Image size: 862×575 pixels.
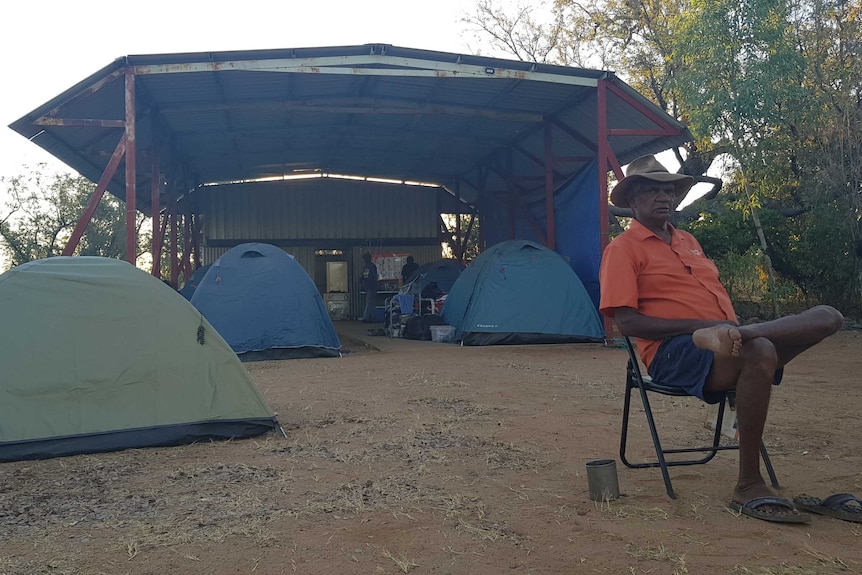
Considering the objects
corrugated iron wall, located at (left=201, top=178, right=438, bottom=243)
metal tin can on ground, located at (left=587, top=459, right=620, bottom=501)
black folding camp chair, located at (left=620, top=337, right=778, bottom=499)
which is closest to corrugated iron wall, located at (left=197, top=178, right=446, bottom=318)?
corrugated iron wall, located at (left=201, top=178, right=438, bottom=243)

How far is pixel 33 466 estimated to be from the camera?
4469mm

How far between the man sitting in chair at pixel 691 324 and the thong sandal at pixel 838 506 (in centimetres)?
18

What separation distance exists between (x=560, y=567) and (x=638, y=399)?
4.30 meters

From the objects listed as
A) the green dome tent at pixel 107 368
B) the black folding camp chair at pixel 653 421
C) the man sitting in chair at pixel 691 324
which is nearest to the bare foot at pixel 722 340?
the man sitting in chair at pixel 691 324

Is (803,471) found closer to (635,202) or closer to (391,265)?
(635,202)

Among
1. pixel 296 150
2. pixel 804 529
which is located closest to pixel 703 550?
pixel 804 529

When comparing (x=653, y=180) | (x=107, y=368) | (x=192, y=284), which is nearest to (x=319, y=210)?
(x=192, y=284)

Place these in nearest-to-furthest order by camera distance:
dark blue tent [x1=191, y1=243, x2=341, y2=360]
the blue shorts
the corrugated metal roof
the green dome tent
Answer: the blue shorts, the green dome tent, dark blue tent [x1=191, y1=243, x2=341, y2=360], the corrugated metal roof

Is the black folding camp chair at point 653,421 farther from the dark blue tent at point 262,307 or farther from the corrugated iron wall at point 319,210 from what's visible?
the corrugated iron wall at point 319,210

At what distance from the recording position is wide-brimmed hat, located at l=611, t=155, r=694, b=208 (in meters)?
3.73

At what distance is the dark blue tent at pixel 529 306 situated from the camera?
1248cm

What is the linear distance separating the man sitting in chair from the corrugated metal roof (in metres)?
8.55

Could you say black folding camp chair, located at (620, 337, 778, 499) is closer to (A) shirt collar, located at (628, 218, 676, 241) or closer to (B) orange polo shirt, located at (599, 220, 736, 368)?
(B) orange polo shirt, located at (599, 220, 736, 368)

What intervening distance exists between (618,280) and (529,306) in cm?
909
